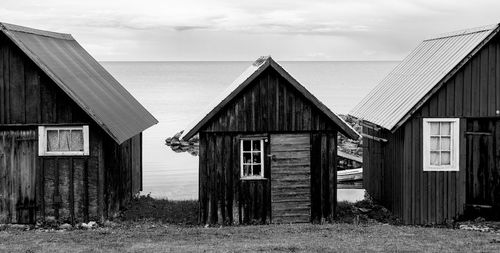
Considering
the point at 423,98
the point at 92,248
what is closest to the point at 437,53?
the point at 423,98

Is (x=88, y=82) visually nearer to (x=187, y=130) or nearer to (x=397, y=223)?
(x=187, y=130)

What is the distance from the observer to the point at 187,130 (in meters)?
24.3

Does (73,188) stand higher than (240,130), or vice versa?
(240,130)

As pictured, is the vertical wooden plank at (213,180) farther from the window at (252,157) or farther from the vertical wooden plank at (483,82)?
the vertical wooden plank at (483,82)

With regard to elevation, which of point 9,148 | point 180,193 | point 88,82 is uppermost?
point 88,82

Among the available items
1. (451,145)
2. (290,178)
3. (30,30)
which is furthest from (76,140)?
(451,145)

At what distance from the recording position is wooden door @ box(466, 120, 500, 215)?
24.5 metres

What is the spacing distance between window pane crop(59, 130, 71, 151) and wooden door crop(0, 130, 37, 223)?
2.47 feet

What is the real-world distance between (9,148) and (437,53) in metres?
13.8

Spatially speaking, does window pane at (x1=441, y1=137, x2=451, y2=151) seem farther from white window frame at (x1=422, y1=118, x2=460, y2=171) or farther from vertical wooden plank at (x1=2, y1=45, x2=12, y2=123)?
vertical wooden plank at (x1=2, y1=45, x2=12, y2=123)

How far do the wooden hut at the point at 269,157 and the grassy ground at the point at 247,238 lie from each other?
3.41 feet

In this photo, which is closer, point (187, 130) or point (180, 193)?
point (187, 130)

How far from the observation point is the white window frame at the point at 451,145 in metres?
24.3

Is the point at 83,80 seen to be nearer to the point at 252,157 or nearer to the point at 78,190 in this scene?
the point at 78,190
